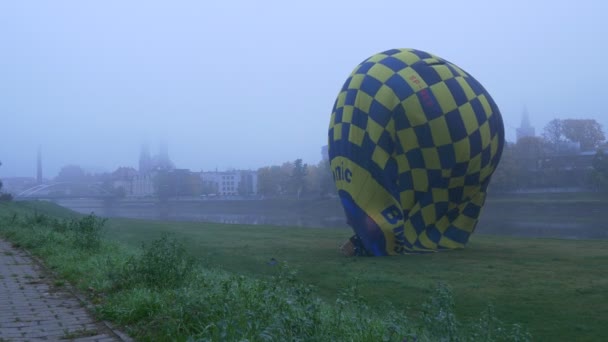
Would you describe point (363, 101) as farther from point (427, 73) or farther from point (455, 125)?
point (455, 125)

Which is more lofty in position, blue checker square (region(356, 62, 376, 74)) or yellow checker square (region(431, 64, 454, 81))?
blue checker square (region(356, 62, 376, 74))

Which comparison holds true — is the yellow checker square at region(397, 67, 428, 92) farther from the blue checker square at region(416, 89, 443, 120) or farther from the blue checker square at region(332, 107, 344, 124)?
the blue checker square at region(332, 107, 344, 124)

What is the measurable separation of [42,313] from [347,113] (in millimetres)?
12012

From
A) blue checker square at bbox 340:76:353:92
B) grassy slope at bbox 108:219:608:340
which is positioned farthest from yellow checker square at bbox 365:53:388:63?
grassy slope at bbox 108:219:608:340

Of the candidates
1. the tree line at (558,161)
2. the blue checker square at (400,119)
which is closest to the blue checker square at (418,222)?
the blue checker square at (400,119)

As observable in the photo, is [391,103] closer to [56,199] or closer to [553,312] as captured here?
[553,312]

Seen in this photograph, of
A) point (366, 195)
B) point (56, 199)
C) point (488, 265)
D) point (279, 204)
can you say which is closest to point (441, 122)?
point (366, 195)

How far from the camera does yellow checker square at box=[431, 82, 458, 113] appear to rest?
1656 centimetres

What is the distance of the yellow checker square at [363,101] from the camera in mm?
17328

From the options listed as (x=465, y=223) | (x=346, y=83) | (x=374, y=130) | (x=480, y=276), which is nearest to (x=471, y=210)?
(x=465, y=223)

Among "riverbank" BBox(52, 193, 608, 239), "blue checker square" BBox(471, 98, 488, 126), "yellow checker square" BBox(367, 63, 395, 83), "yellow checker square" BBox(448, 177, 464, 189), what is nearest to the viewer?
"blue checker square" BBox(471, 98, 488, 126)

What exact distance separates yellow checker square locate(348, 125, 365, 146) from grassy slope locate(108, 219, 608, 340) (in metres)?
3.20

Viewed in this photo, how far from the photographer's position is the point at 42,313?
7.26m

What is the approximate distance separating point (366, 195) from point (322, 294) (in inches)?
265
